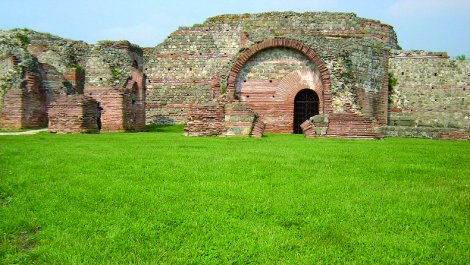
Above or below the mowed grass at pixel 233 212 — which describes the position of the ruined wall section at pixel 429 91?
above

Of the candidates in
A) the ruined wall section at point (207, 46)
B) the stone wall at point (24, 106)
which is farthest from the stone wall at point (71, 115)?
the ruined wall section at point (207, 46)

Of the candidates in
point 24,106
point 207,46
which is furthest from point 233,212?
point 207,46

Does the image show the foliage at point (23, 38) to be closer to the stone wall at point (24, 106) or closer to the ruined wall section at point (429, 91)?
the stone wall at point (24, 106)

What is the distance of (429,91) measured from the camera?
19234mm

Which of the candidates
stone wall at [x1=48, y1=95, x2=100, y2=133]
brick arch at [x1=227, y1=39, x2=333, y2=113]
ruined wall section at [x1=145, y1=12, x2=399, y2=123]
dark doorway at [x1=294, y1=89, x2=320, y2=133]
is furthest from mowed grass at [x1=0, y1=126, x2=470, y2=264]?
ruined wall section at [x1=145, y1=12, x2=399, y2=123]

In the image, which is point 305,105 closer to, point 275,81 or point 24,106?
point 275,81

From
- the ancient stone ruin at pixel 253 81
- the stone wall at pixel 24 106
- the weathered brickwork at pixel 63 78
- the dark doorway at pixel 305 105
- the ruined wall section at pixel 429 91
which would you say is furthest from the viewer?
the ruined wall section at pixel 429 91

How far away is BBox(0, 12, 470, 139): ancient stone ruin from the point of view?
548 inches

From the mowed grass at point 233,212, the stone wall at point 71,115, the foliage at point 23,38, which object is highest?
the foliage at point 23,38

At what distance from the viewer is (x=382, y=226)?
11.3ft

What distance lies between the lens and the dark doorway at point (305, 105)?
15297 millimetres

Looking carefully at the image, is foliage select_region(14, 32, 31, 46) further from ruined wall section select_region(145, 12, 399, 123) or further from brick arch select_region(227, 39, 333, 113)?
brick arch select_region(227, 39, 333, 113)

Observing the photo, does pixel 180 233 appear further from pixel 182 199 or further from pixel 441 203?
pixel 441 203

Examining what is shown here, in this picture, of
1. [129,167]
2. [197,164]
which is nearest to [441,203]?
[197,164]
